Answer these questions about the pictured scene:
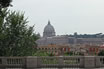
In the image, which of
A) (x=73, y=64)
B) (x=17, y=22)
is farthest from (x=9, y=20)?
(x=73, y=64)

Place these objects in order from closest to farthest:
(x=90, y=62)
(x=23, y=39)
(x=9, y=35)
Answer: (x=90, y=62)
(x=9, y=35)
(x=23, y=39)

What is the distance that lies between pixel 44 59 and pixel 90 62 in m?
3.03

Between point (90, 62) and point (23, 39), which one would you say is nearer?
point (90, 62)

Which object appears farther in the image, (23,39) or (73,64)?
(23,39)

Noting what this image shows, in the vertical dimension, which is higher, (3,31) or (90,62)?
(3,31)

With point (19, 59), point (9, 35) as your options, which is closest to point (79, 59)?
point (19, 59)

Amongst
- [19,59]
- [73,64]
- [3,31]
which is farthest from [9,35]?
[73,64]

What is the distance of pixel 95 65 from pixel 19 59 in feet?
16.2

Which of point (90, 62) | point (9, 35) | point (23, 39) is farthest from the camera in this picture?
point (23, 39)

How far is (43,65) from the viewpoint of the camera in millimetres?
16469

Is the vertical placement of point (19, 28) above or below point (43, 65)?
above

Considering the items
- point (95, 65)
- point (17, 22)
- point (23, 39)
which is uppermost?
point (17, 22)

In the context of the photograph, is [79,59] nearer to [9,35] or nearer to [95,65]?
[95,65]

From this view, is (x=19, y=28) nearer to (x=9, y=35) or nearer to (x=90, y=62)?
(x=9, y=35)
